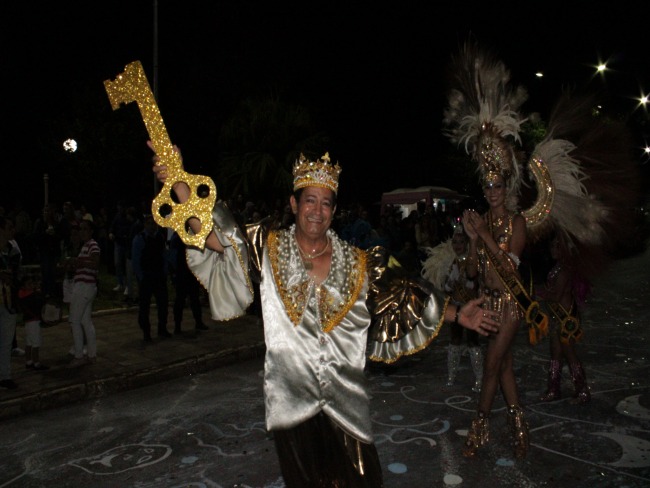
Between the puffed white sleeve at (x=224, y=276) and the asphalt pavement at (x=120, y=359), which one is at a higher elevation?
the puffed white sleeve at (x=224, y=276)

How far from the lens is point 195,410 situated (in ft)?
20.2

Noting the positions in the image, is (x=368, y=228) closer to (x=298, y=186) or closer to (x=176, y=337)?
(x=176, y=337)

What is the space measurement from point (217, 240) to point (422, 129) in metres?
34.5

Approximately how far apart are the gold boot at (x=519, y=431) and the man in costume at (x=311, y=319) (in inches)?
76.3

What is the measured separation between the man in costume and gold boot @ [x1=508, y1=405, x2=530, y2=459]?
1.94m

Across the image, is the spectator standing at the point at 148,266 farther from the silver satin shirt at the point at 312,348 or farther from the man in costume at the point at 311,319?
the silver satin shirt at the point at 312,348

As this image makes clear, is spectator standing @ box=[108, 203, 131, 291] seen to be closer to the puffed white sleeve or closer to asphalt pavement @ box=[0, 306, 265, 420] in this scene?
asphalt pavement @ box=[0, 306, 265, 420]

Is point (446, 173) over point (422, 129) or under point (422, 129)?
under

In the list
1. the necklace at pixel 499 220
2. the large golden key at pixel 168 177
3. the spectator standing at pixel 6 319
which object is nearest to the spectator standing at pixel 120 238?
the spectator standing at pixel 6 319

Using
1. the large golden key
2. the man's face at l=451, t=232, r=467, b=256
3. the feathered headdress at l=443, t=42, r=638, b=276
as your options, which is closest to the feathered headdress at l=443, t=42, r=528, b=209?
the feathered headdress at l=443, t=42, r=638, b=276

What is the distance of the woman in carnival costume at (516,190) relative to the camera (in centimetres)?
465

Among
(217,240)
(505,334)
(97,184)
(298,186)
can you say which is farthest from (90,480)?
(97,184)

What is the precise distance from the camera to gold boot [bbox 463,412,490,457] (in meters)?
4.76

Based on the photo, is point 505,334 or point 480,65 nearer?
point 505,334
